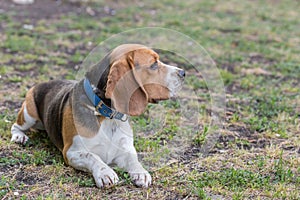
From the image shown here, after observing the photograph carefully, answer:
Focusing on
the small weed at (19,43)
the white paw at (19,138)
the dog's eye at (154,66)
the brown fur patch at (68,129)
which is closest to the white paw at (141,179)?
the brown fur patch at (68,129)

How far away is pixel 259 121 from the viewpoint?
6.28m

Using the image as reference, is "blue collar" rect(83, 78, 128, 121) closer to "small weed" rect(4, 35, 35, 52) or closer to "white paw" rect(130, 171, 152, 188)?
"white paw" rect(130, 171, 152, 188)

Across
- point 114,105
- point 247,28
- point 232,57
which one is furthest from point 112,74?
point 247,28

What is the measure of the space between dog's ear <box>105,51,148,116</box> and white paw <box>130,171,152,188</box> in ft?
1.84

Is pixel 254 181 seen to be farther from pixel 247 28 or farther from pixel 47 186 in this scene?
pixel 247 28

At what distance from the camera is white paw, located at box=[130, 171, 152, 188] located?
14.5ft

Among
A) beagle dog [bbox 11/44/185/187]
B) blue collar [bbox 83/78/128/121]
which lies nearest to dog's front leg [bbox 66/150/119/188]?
beagle dog [bbox 11/44/185/187]

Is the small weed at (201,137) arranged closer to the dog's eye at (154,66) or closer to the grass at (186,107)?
the grass at (186,107)

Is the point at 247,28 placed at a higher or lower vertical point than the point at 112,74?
lower

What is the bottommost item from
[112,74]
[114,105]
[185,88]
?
[185,88]

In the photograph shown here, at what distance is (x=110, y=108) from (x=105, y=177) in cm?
58

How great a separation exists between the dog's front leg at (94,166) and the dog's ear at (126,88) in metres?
0.53

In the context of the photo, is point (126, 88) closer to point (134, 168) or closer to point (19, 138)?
point (134, 168)

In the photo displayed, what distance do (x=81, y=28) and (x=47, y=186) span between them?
20.8ft
